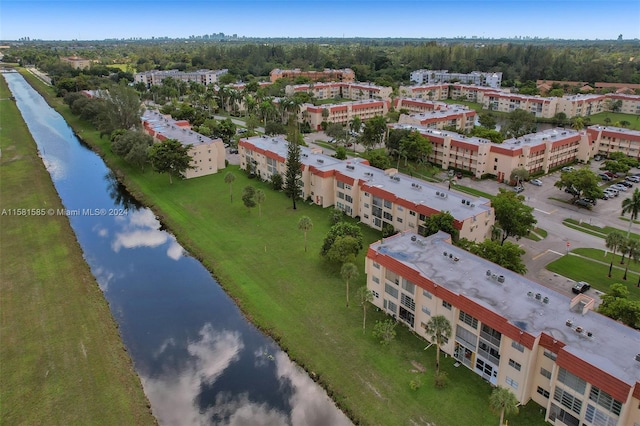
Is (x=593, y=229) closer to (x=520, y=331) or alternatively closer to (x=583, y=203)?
(x=583, y=203)

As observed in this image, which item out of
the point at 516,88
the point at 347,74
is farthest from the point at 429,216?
the point at 347,74

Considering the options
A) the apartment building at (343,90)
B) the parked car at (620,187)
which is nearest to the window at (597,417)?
the parked car at (620,187)

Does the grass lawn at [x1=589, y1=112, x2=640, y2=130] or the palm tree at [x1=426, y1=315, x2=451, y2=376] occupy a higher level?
the grass lawn at [x1=589, y1=112, x2=640, y2=130]

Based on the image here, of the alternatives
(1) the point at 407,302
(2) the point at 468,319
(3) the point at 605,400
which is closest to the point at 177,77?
(1) the point at 407,302

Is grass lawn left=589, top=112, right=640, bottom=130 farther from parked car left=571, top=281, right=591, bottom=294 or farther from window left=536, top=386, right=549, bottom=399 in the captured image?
window left=536, top=386, right=549, bottom=399

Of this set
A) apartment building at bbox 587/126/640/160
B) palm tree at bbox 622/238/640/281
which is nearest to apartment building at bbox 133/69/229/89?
apartment building at bbox 587/126/640/160

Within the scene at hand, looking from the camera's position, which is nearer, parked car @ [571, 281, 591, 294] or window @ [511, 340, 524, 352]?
window @ [511, 340, 524, 352]

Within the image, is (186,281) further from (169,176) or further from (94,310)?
(169,176)
